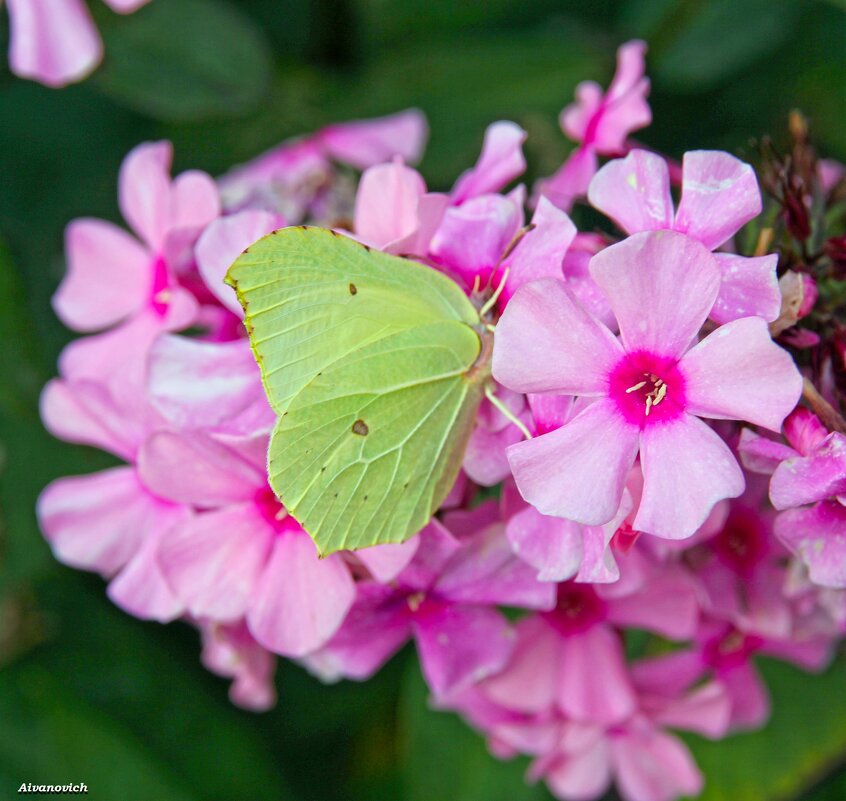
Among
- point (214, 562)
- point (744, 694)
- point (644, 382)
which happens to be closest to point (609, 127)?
point (644, 382)

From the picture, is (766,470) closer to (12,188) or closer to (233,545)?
(233,545)

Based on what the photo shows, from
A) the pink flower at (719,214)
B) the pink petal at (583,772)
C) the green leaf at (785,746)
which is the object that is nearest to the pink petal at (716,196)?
the pink flower at (719,214)

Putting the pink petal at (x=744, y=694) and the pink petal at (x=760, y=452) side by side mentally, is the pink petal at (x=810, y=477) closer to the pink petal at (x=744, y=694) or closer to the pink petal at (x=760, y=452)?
the pink petal at (x=760, y=452)

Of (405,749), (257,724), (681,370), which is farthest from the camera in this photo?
(257,724)

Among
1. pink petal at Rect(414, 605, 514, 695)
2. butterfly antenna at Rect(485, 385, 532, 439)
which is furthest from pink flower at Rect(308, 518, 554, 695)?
butterfly antenna at Rect(485, 385, 532, 439)

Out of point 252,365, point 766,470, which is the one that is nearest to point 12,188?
point 252,365

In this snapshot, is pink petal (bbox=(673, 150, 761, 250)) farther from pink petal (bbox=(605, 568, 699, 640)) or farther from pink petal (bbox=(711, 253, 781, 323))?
pink petal (bbox=(605, 568, 699, 640))

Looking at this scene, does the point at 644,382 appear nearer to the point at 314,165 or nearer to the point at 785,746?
the point at 314,165
